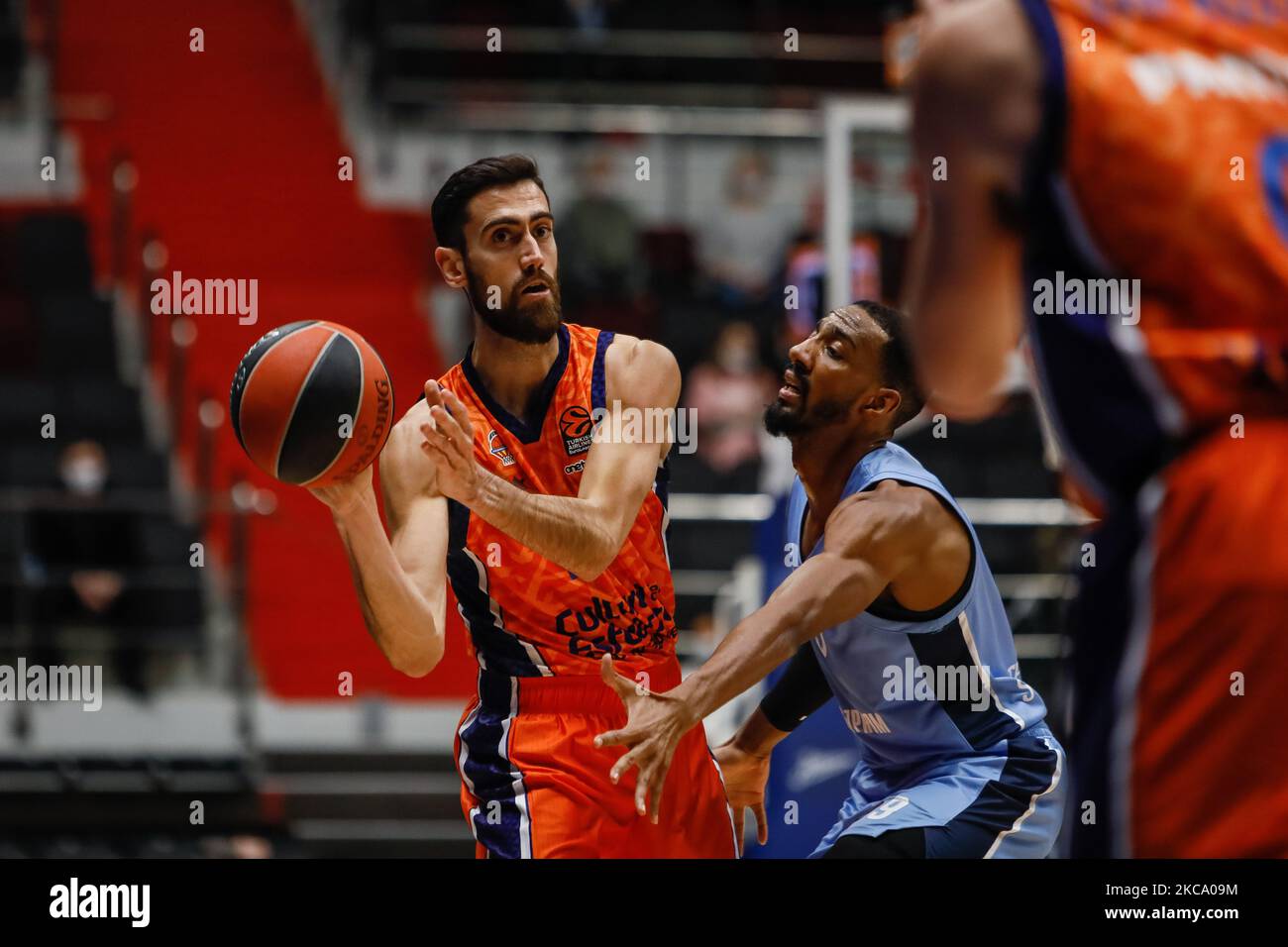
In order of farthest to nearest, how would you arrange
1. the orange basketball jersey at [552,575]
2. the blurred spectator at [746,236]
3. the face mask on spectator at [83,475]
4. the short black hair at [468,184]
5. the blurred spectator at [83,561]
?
the blurred spectator at [746,236], the face mask on spectator at [83,475], the blurred spectator at [83,561], the short black hair at [468,184], the orange basketball jersey at [552,575]

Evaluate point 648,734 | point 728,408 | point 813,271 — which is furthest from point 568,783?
point 728,408

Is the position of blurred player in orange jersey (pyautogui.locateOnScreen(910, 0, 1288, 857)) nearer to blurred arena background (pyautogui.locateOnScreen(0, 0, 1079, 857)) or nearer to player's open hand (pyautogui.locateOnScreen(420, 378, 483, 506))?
player's open hand (pyautogui.locateOnScreen(420, 378, 483, 506))

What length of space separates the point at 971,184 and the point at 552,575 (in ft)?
5.85

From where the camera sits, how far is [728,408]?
8711mm

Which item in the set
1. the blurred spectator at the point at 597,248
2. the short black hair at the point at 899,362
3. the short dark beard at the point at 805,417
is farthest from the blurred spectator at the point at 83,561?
the short black hair at the point at 899,362

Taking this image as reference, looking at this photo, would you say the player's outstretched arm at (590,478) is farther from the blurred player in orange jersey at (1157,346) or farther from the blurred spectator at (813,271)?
the blurred spectator at (813,271)

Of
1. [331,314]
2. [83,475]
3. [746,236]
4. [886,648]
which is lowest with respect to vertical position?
[886,648]

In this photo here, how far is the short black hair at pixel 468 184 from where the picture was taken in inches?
149

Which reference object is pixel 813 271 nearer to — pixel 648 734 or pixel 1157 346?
pixel 648 734

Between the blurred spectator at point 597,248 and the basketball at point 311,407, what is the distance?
216 inches

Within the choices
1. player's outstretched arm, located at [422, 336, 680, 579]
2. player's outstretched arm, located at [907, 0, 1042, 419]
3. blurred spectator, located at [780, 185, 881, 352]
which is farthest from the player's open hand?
blurred spectator, located at [780, 185, 881, 352]

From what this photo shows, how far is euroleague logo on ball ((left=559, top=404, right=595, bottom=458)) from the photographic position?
12.3 ft

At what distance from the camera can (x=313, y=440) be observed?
3.39m
